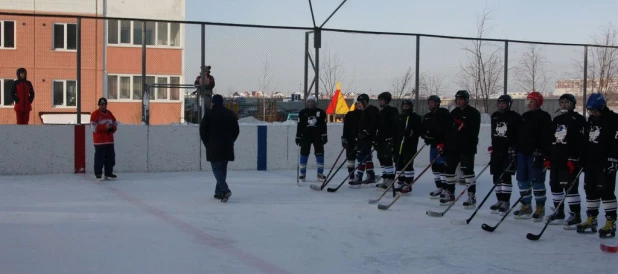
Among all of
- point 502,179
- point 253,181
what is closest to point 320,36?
point 253,181

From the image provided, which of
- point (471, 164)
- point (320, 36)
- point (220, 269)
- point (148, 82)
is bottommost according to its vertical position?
point (220, 269)

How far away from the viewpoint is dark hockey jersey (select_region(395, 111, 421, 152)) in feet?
34.3

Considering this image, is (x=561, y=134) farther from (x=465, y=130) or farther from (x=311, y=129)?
(x=311, y=129)

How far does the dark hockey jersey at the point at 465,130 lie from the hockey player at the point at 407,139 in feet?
4.12

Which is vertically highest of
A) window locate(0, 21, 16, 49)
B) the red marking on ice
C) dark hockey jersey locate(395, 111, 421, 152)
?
window locate(0, 21, 16, 49)

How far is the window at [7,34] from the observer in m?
12.1

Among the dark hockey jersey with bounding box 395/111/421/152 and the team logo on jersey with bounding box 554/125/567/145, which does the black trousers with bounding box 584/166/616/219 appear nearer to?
the team logo on jersey with bounding box 554/125/567/145

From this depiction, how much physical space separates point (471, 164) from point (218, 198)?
351cm

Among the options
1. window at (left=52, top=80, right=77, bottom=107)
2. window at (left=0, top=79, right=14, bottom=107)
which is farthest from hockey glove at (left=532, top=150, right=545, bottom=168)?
window at (left=0, top=79, right=14, bottom=107)

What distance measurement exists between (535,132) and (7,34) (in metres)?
9.48

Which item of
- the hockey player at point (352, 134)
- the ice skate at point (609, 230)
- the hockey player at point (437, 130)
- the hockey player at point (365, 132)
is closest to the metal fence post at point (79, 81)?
the hockey player at point (352, 134)

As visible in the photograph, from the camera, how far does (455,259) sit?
6.36 metres

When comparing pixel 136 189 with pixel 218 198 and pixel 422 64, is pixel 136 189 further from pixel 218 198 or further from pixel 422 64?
pixel 422 64

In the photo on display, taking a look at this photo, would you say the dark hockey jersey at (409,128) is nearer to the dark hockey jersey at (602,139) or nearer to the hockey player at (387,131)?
the hockey player at (387,131)
